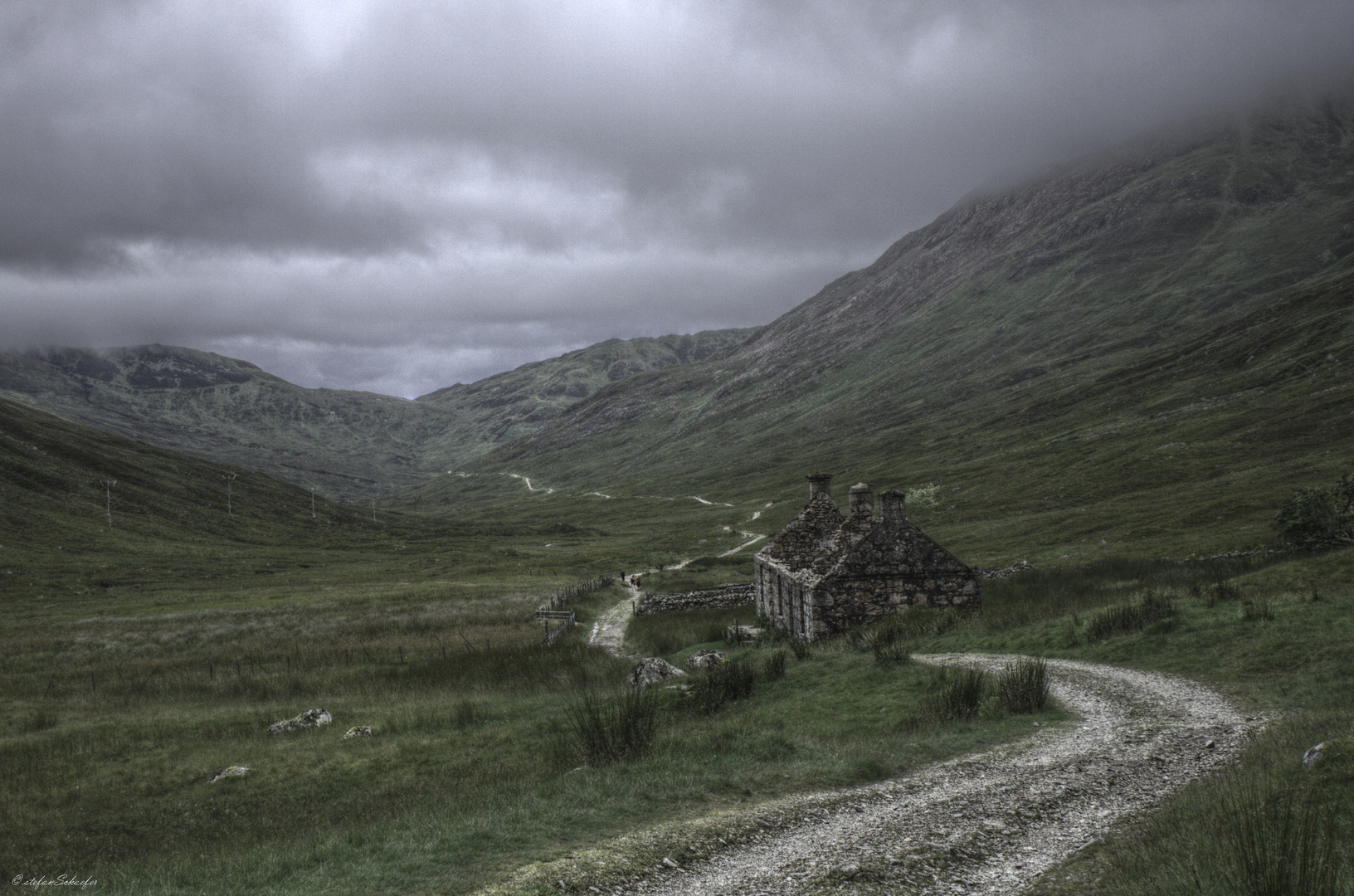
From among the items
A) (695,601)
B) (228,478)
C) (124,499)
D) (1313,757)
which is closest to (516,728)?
(1313,757)

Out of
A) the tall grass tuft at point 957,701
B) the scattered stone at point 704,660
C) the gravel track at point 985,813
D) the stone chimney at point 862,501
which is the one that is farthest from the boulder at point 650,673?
the stone chimney at point 862,501

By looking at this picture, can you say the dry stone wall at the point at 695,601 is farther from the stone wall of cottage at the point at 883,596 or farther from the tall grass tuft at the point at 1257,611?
the tall grass tuft at the point at 1257,611

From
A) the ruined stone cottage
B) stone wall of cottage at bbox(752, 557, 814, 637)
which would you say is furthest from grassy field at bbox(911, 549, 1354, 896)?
stone wall of cottage at bbox(752, 557, 814, 637)

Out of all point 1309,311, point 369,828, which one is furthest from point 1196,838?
point 1309,311

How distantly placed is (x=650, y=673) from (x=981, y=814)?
13.2 meters

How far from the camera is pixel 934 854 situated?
8.52 meters

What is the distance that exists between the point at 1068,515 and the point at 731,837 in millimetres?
71120

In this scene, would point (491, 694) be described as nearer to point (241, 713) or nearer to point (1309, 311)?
point (241, 713)

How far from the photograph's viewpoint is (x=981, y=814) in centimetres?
958

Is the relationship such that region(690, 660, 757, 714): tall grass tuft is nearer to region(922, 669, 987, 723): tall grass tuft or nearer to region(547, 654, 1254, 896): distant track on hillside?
region(922, 669, 987, 723): tall grass tuft

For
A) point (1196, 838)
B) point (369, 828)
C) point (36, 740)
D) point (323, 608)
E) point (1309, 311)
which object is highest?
point (1309, 311)

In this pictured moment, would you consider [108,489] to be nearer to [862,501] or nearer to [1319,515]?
[862,501]

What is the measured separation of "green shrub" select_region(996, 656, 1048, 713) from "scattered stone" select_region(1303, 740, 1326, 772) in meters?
5.85

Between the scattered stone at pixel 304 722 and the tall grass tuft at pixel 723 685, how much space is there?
11.7 meters
